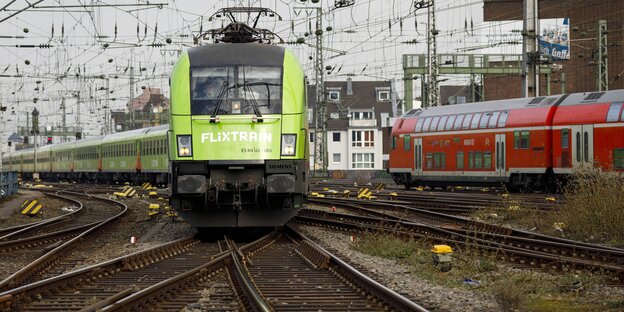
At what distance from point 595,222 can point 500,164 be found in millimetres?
16682

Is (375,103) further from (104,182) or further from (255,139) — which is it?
(255,139)

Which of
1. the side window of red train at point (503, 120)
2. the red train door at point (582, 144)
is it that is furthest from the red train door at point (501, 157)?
the red train door at point (582, 144)

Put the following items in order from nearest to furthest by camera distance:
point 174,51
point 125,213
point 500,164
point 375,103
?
point 125,213 < point 500,164 < point 174,51 < point 375,103

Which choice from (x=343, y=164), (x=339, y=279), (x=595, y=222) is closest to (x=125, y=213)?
(x=595, y=222)

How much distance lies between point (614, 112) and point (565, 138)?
2.38 metres

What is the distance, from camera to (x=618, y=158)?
86.5 ft

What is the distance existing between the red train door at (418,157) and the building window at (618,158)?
11751mm

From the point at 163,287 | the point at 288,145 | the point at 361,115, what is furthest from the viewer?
the point at 361,115

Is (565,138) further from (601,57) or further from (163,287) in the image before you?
(163,287)

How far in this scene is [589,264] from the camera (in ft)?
35.8

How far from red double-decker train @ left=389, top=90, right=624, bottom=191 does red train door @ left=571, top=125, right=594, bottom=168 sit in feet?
0.10

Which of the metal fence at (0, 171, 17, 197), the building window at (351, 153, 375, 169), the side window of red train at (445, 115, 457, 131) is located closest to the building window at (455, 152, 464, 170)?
the side window of red train at (445, 115, 457, 131)

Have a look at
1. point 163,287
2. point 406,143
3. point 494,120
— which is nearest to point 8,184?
point 406,143

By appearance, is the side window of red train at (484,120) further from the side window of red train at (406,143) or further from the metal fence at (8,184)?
the metal fence at (8,184)
